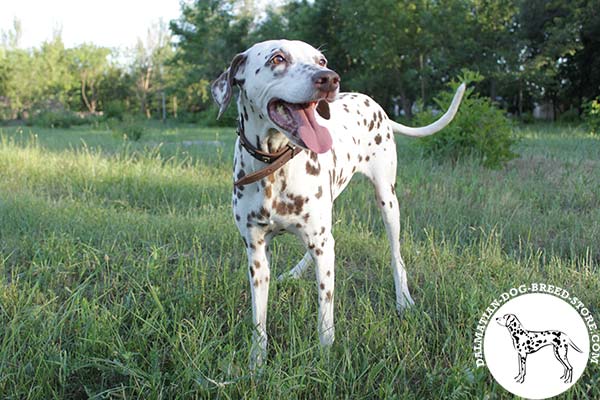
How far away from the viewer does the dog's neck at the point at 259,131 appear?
2.44m

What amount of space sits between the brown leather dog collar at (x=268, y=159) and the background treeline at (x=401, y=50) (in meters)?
12.6

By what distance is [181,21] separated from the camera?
3166 cm

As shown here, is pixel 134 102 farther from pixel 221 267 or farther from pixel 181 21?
pixel 221 267

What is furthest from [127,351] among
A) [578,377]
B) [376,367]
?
[578,377]

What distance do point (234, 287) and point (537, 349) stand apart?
1.73 metres

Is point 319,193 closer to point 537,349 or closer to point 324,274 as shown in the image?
point 324,274

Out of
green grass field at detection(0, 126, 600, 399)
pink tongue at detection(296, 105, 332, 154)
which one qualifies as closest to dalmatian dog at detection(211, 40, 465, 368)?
pink tongue at detection(296, 105, 332, 154)

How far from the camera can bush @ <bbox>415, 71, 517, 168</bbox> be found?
7.21 metres

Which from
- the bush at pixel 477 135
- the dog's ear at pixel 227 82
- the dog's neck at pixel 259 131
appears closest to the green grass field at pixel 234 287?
the dog's neck at pixel 259 131

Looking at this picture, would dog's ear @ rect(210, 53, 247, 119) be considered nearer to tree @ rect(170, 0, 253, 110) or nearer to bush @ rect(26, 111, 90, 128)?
bush @ rect(26, 111, 90, 128)

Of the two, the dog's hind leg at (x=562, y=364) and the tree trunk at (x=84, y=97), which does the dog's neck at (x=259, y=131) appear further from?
the tree trunk at (x=84, y=97)

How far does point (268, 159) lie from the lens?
244 cm

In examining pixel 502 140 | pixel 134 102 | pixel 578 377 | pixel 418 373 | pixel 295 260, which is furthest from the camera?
pixel 134 102

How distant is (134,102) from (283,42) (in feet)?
139
